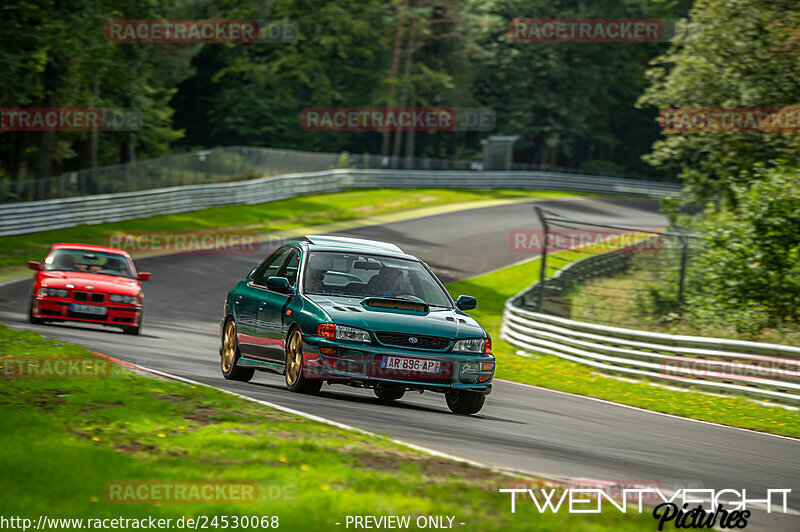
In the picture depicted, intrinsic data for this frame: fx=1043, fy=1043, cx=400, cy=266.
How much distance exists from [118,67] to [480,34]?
39658 millimetres

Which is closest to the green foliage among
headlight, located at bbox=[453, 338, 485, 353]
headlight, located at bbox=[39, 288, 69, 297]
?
headlight, located at bbox=[453, 338, 485, 353]

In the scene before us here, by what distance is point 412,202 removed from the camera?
50594 millimetres

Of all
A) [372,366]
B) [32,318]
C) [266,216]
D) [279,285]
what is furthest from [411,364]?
[266,216]

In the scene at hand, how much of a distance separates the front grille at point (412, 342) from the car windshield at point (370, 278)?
726 millimetres

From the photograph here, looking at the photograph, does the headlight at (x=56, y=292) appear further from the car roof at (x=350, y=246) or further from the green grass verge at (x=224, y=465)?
the green grass verge at (x=224, y=465)

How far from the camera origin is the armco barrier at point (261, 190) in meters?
34.2

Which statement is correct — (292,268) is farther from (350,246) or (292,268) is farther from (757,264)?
(757,264)

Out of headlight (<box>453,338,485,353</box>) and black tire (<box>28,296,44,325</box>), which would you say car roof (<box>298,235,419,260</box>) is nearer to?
headlight (<box>453,338,485,353</box>)

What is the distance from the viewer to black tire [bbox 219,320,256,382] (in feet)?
37.8

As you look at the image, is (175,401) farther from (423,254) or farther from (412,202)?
(412,202)

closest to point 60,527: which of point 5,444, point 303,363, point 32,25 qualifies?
point 5,444

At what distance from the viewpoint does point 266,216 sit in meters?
42.6

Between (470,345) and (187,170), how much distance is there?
117ft

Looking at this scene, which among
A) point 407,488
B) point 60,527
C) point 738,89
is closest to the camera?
point 60,527
